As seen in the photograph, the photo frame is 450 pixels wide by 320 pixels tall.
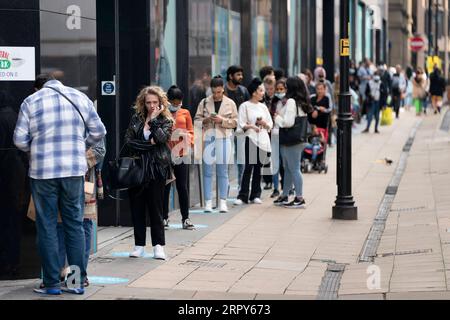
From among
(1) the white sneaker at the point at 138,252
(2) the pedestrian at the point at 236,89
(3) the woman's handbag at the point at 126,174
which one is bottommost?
(1) the white sneaker at the point at 138,252

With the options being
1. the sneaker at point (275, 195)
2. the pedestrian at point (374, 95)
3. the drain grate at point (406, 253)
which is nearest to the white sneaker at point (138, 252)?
the drain grate at point (406, 253)

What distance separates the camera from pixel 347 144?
14.6 metres

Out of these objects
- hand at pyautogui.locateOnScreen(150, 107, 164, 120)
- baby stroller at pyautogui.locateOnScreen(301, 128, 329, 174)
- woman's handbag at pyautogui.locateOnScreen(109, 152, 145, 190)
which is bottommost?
baby stroller at pyautogui.locateOnScreen(301, 128, 329, 174)

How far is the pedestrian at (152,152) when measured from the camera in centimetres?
1095

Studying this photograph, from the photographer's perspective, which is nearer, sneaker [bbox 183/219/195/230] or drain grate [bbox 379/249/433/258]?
drain grate [bbox 379/249/433/258]

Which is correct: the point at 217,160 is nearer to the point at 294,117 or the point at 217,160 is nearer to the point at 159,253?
the point at 294,117

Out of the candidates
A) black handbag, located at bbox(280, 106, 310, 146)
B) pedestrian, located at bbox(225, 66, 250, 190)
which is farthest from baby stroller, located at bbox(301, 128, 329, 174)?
black handbag, located at bbox(280, 106, 310, 146)

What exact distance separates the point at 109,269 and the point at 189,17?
629 centimetres

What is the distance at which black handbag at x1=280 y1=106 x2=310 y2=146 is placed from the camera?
50.2 feet

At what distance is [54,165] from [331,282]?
2725 mm

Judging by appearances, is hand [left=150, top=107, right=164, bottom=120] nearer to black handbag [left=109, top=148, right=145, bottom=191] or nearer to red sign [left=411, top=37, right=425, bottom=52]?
black handbag [left=109, top=148, right=145, bottom=191]

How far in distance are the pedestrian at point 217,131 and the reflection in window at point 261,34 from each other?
23.2 ft

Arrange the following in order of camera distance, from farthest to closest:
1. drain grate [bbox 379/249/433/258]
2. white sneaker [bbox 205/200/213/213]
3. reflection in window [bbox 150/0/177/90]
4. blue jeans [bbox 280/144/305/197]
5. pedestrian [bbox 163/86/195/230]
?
blue jeans [bbox 280/144/305/197] < white sneaker [bbox 205/200/213/213] < reflection in window [bbox 150/0/177/90] < pedestrian [bbox 163/86/195/230] < drain grate [bbox 379/249/433/258]

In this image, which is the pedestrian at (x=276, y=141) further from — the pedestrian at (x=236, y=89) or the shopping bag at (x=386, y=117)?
the shopping bag at (x=386, y=117)
